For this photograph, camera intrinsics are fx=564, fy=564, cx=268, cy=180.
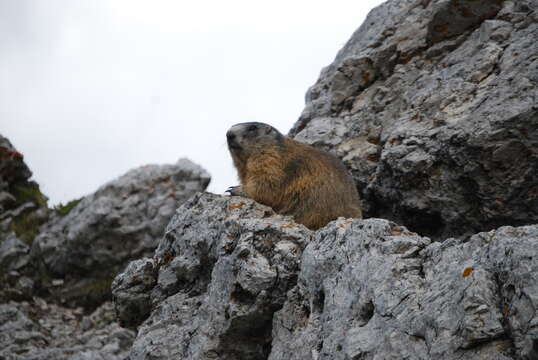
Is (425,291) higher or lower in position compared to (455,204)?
lower

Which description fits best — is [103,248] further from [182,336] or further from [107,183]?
[182,336]

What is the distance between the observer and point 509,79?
9.16m

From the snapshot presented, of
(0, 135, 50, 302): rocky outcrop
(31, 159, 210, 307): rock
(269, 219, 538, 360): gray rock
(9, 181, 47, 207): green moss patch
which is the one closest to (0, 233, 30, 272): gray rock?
(0, 135, 50, 302): rocky outcrop

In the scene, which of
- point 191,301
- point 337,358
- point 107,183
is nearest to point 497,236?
point 337,358

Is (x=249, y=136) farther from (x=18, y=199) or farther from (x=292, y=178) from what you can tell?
(x=18, y=199)

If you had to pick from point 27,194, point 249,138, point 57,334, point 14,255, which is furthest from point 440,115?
point 27,194

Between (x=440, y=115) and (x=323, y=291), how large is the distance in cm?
467

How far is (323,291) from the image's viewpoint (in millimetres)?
6570

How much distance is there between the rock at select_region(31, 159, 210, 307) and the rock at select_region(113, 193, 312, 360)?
872cm

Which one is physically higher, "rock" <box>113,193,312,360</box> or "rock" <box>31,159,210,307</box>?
"rock" <box>31,159,210,307</box>

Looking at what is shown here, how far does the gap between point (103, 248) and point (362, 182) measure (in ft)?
32.7

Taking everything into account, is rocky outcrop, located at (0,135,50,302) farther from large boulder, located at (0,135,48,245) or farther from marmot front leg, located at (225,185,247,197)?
marmot front leg, located at (225,185,247,197)

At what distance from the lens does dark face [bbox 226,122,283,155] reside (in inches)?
441

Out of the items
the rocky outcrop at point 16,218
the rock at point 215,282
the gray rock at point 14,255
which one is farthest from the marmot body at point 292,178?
the gray rock at point 14,255
